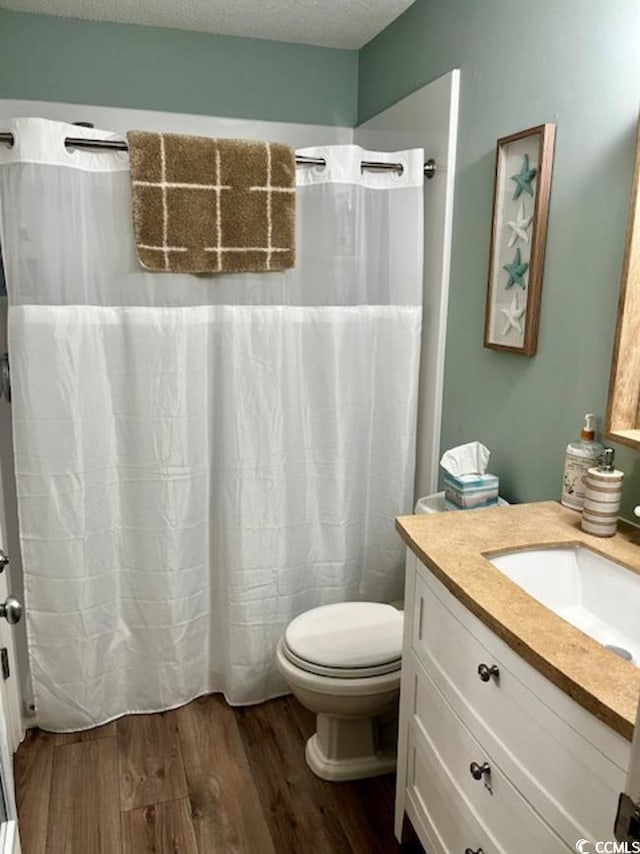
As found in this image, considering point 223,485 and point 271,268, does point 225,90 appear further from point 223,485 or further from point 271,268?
point 223,485

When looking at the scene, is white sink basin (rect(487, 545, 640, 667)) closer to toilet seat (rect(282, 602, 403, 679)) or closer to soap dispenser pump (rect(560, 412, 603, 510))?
soap dispenser pump (rect(560, 412, 603, 510))

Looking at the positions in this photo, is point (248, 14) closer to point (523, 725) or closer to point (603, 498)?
point (603, 498)

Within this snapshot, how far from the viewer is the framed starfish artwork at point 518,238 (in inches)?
64.1

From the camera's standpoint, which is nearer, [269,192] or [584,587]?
[584,587]

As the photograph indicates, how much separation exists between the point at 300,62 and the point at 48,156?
4.23 ft

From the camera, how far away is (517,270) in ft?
5.73

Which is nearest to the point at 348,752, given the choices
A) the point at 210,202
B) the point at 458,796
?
the point at 458,796

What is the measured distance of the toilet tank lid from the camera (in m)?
1.79

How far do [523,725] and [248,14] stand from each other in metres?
2.34

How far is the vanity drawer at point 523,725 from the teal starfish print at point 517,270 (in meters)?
0.86

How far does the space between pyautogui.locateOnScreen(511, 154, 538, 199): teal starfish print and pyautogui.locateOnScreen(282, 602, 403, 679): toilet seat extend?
4.23ft

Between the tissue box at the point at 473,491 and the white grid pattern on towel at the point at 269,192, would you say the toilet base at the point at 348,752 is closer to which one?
the tissue box at the point at 473,491

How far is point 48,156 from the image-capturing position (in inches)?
67.6

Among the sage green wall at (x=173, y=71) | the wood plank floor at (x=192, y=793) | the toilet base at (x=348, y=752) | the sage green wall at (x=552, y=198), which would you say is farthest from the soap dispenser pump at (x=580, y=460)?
Answer: the sage green wall at (x=173, y=71)
